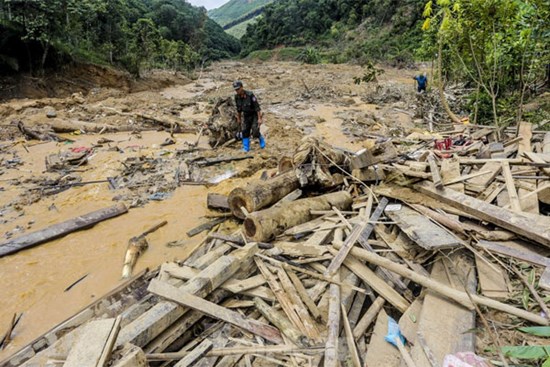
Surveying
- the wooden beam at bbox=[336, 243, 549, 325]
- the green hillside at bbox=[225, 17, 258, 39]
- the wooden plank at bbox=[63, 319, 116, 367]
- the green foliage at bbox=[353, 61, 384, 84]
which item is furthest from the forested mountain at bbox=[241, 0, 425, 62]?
the green hillside at bbox=[225, 17, 258, 39]

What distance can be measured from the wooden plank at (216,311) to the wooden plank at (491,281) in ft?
5.99

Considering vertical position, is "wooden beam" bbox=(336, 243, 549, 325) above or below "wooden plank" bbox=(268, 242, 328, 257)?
below

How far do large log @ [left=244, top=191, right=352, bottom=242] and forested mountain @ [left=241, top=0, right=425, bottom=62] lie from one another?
3458 cm

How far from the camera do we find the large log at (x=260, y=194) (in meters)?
4.64

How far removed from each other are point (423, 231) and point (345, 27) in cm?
6018

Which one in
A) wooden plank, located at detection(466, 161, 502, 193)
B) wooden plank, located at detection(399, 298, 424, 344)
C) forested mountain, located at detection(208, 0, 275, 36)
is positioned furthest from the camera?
forested mountain, located at detection(208, 0, 275, 36)

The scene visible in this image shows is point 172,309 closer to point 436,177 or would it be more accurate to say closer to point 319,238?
point 319,238

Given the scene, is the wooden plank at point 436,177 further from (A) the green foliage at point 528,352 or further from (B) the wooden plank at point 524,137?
(A) the green foliage at point 528,352

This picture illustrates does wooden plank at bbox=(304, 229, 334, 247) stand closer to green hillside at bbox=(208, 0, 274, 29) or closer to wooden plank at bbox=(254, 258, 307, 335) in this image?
wooden plank at bbox=(254, 258, 307, 335)

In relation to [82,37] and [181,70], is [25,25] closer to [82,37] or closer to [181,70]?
[82,37]

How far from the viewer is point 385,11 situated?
47656mm

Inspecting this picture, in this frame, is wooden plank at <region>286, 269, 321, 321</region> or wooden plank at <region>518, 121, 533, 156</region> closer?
wooden plank at <region>286, 269, 321, 321</region>

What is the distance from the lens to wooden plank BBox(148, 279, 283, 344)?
2529mm

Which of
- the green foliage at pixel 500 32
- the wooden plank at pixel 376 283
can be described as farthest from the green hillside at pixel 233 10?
the wooden plank at pixel 376 283
